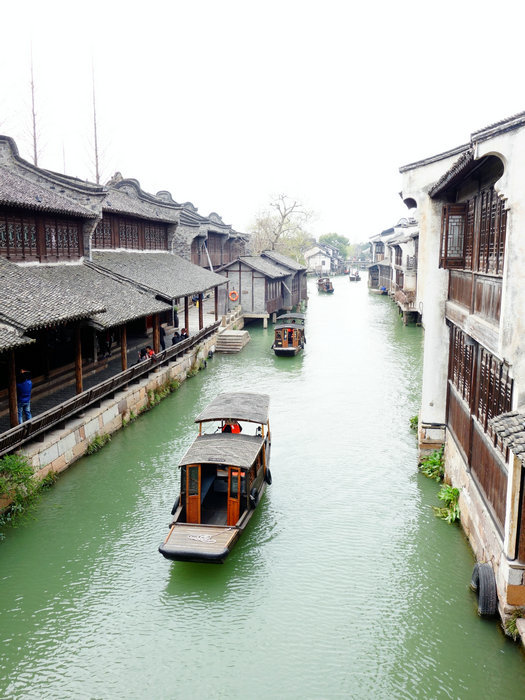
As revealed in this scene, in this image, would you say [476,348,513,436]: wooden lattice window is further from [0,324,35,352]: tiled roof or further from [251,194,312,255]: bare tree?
[251,194,312,255]: bare tree

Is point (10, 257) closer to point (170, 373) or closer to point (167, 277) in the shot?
point (170, 373)

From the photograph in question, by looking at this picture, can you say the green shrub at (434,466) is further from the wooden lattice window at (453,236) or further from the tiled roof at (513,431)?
the tiled roof at (513,431)

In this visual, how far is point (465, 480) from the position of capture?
1252cm

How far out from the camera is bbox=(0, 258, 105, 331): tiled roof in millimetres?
14237

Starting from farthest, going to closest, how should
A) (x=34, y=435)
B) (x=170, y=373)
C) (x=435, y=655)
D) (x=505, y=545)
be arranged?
(x=170, y=373)
(x=34, y=435)
(x=435, y=655)
(x=505, y=545)

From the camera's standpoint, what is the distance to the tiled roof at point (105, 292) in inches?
774

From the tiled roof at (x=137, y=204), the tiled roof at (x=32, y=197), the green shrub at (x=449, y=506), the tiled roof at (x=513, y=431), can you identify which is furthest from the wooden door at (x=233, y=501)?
the tiled roof at (x=137, y=204)

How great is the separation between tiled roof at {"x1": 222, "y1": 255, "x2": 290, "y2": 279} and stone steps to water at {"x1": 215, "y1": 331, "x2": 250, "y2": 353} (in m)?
8.79

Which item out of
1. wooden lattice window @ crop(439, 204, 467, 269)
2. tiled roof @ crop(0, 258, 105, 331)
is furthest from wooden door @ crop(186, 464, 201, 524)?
wooden lattice window @ crop(439, 204, 467, 269)

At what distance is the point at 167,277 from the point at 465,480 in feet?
70.7

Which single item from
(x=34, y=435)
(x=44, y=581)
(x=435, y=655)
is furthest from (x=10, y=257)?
(x=435, y=655)

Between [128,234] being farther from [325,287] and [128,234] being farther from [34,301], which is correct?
[325,287]

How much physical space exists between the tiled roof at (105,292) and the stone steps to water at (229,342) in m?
11.6

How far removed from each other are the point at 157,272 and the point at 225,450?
19.6m
